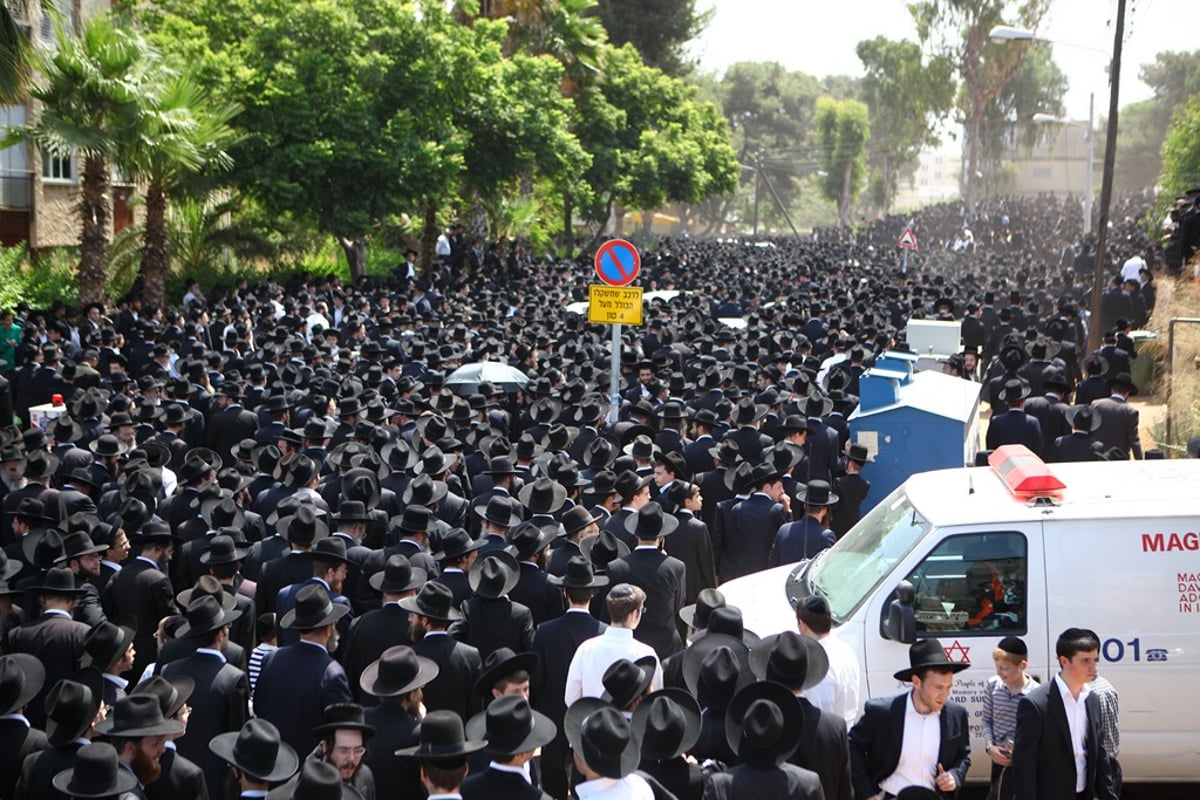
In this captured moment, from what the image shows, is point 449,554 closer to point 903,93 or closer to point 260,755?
point 260,755

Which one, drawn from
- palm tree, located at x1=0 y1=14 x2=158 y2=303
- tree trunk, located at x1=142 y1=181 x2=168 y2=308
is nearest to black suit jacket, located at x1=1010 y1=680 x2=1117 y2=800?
palm tree, located at x1=0 y1=14 x2=158 y2=303

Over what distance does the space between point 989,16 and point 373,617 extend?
63313 millimetres

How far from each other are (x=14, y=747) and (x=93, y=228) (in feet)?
59.5

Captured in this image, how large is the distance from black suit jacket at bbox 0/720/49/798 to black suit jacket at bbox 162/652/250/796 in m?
0.65

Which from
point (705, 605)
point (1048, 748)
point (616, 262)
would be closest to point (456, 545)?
point (705, 605)

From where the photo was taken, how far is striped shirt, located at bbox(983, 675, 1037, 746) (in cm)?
602

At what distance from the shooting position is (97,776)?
489 centimetres

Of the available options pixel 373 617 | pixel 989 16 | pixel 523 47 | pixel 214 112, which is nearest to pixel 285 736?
pixel 373 617

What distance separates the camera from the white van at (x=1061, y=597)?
22.1ft

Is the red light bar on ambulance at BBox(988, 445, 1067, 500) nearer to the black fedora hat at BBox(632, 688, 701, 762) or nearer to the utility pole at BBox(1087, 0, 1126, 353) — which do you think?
the black fedora hat at BBox(632, 688, 701, 762)

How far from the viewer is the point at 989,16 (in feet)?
208

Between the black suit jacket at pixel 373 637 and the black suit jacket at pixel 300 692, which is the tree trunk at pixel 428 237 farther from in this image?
the black suit jacket at pixel 300 692

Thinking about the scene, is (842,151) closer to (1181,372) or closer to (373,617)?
(1181,372)

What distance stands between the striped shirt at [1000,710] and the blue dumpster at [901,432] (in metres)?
5.33
